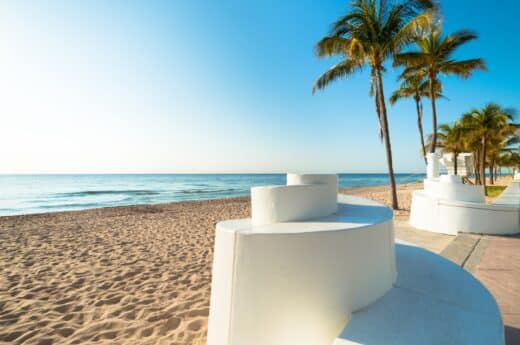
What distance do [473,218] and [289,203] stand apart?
20.9 ft

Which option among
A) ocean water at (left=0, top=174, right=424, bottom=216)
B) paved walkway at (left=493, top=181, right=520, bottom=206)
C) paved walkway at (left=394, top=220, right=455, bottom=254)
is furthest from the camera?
ocean water at (left=0, top=174, right=424, bottom=216)

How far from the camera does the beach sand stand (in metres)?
2.92

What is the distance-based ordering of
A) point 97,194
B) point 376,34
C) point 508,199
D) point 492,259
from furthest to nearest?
point 97,194 < point 376,34 < point 508,199 < point 492,259

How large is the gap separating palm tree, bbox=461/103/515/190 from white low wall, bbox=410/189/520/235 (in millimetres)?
12148

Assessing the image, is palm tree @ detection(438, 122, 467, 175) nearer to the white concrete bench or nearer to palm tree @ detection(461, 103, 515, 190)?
palm tree @ detection(461, 103, 515, 190)

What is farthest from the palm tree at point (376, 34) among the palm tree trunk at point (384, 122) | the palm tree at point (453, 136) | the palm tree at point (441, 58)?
the palm tree at point (453, 136)

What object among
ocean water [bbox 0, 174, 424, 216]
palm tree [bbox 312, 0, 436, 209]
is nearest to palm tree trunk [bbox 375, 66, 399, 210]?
A: palm tree [bbox 312, 0, 436, 209]

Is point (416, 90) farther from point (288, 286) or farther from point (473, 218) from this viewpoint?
point (288, 286)

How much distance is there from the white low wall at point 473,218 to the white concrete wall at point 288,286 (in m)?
6.02

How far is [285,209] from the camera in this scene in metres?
1.97

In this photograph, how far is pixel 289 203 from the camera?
1978 mm

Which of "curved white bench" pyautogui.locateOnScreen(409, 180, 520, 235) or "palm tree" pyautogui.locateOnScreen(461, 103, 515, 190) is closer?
"curved white bench" pyautogui.locateOnScreen(409, 180, 520, 235)

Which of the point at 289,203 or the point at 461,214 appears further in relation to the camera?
the point at 461,214

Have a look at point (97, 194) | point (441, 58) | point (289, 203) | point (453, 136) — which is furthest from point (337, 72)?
point (97, 194)
